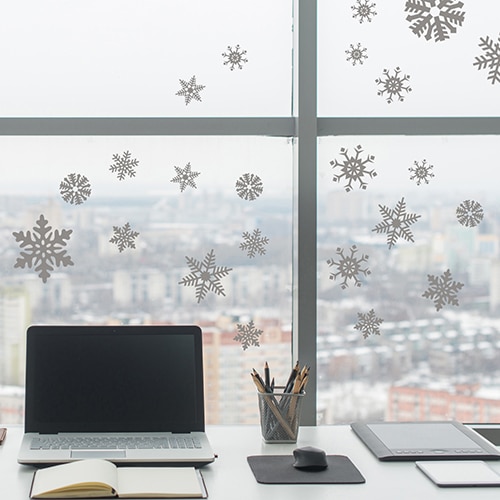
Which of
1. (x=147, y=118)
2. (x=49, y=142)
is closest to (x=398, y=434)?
(x=147, y=118)

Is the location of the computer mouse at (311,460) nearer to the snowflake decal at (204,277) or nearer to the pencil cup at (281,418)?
the pencil cup at (281,418)

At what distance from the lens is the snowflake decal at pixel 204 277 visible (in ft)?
8.61

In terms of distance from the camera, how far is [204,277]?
2.63 metres

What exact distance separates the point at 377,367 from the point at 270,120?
0.85 m

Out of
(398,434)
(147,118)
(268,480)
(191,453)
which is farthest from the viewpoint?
(147,118)

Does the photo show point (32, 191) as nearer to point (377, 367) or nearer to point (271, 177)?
point (271, 177)

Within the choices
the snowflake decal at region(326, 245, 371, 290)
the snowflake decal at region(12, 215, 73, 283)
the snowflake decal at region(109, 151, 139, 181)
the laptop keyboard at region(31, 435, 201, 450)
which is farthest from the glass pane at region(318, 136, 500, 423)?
the snowflake decal at region(12, 215, 73, 283)

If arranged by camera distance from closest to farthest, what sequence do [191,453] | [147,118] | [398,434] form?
[191,453]
[398,434]
[147,118]

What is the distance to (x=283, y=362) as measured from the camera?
8.64ft

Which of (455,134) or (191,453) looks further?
(455,134)
